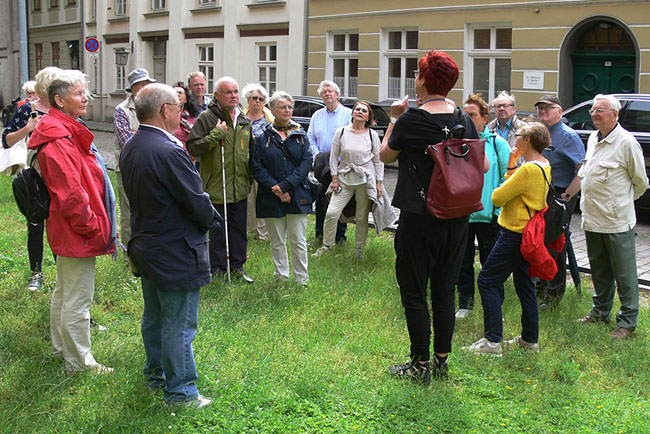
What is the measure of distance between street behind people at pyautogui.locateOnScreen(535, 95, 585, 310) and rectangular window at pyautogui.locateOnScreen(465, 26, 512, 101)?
12.6 meters

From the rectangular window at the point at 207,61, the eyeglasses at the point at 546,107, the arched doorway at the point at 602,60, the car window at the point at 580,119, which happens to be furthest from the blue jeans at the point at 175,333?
the rectangular window at the point at 207,61

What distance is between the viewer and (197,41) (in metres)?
30.6

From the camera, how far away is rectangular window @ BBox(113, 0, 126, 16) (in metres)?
35.5

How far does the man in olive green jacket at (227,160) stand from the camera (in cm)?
754

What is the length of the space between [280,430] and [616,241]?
353 cm

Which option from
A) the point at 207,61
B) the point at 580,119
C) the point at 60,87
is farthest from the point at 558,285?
the point at 207,61

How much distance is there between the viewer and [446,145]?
4883 millimetres

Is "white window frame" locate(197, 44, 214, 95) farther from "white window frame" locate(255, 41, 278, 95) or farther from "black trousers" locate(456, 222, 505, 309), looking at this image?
"black trousers" locate(456, 222, 505, 309)

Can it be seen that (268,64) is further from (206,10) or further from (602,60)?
(602,60)

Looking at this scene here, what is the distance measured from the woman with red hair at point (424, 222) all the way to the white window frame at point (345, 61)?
1914 centimetres

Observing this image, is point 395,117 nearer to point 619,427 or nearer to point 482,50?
point 619,427

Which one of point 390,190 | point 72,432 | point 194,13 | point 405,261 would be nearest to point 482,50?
point 390,190

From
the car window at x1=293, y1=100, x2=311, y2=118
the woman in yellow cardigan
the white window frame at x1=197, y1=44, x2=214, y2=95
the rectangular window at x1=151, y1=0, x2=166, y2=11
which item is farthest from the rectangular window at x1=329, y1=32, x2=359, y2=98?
the woman in yellow cardigan

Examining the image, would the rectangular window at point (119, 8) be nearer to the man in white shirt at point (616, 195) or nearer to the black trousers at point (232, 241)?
the black trousers at point (232, 241)
